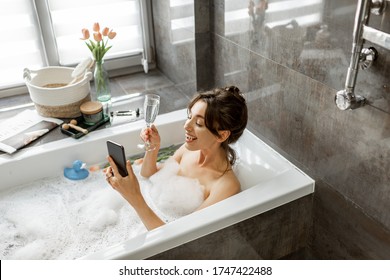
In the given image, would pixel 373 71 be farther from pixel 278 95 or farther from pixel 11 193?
pixel 11 193

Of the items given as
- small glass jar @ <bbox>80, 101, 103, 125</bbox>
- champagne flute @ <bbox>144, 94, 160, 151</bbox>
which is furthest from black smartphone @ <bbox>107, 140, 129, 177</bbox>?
small glass jar @ <bbox>80, 101, 103, 125</bbox>

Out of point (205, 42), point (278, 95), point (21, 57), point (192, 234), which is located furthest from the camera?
point (21, 57)

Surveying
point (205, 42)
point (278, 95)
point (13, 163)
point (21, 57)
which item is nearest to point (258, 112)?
point (278, 95)

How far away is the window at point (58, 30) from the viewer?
247 centimetres

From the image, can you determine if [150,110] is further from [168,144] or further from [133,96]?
[133,96]

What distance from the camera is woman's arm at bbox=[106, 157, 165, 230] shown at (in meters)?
1.56

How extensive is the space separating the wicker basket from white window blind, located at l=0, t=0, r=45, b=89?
30cm

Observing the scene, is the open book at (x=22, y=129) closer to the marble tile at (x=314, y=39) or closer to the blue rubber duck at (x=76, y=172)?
the blue rubber duck at (x=76, y=172)

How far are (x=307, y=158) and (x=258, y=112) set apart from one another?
0.36 metres

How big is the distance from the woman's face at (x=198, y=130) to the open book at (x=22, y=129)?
89cm

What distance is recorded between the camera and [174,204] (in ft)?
6.15

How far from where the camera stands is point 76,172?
Result: 2.06 metres

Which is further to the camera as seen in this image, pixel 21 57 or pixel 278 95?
pixel 21 57

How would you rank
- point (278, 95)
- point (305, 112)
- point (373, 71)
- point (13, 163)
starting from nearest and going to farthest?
point (373, 71), point (305, 112), point (278, 95), point (13, 163)
